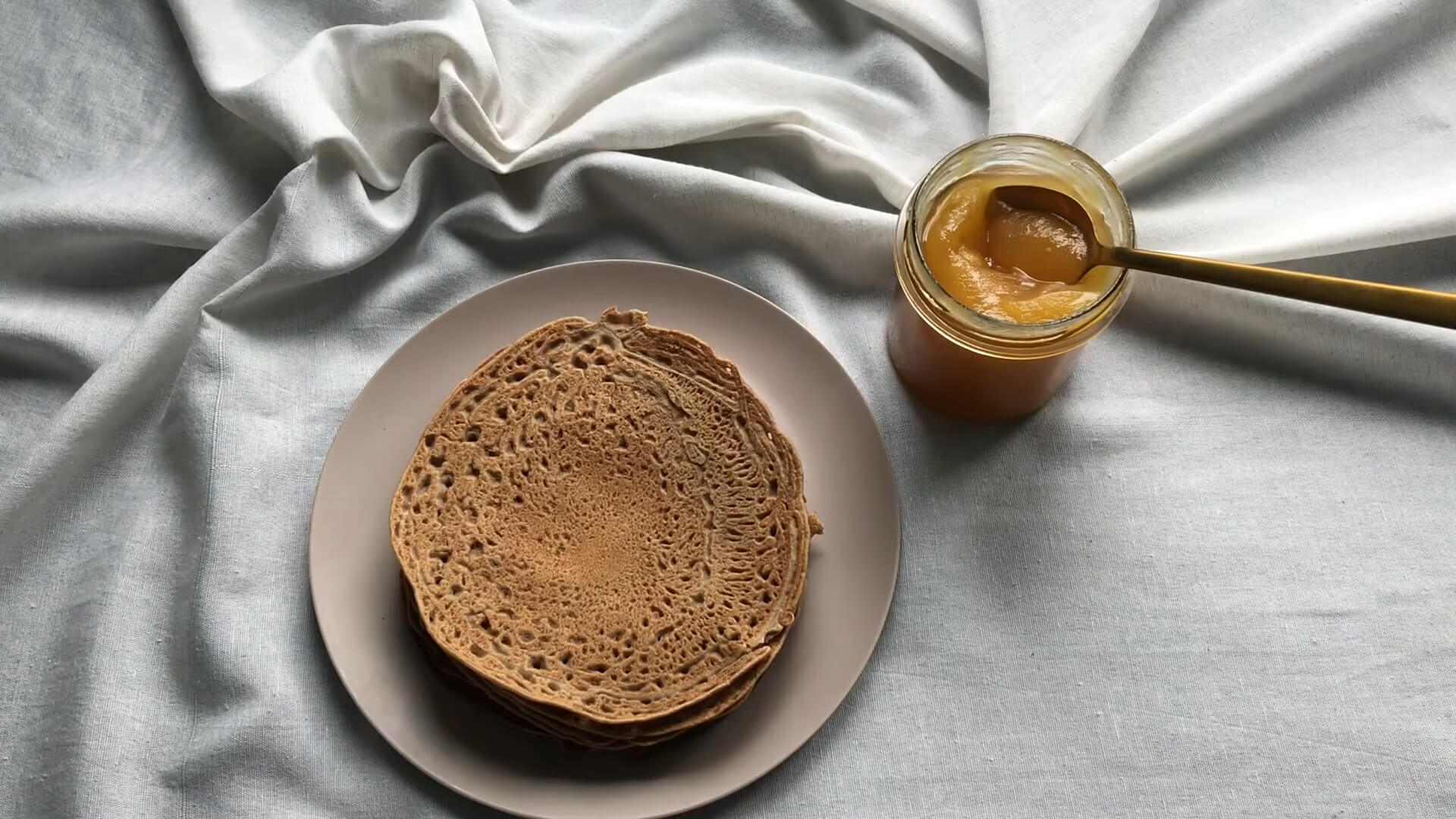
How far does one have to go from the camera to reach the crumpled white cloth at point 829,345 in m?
1.46

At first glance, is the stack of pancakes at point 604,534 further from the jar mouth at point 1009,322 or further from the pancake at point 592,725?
the jar mouth at point 1009,322

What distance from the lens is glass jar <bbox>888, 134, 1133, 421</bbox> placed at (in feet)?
4.37

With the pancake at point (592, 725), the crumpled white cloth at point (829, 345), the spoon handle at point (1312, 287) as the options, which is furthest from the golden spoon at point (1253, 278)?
the pancake at point (592, 725)

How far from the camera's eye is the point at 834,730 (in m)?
1.48

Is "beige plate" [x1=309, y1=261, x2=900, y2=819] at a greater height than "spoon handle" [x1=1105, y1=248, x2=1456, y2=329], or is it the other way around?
"spoon handle" [x1=1105, y1=248, x2=1456, y2=329]

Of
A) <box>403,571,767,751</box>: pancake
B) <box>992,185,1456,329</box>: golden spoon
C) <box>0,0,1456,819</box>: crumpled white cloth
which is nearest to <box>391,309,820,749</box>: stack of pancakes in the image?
<box>403,571,767,751</box>: pancake

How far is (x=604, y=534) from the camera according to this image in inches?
56.6

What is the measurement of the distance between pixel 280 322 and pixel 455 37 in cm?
48

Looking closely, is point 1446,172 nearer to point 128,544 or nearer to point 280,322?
point 280,322

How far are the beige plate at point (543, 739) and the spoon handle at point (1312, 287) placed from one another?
415 mm

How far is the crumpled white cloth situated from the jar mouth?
0.72 ft

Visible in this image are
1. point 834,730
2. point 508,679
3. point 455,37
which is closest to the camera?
point 508,679

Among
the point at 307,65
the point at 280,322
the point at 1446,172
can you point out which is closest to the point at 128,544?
the point at 280,322

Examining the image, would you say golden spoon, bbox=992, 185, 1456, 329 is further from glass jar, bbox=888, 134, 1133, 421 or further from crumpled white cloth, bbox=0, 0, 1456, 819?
crumpled white cloth, bbox=0, 0, 1456, 819
